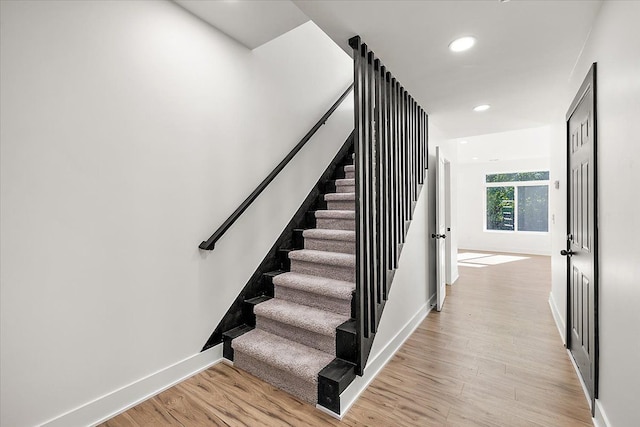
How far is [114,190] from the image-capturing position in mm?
1735

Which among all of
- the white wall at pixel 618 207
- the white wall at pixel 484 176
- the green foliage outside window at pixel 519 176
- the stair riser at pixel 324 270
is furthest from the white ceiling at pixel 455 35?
the green foliage outside window at pixel 519 176

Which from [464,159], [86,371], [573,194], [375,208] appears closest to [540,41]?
[573,194]

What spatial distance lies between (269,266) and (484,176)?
8487mm

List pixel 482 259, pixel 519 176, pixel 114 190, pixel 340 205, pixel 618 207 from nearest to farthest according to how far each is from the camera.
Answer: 1. pixel 618 207
2. pixel 114 190
3. pixel 340 205
4. pixel 482 259
5. pixel 519 176

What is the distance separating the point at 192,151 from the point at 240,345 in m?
1.45

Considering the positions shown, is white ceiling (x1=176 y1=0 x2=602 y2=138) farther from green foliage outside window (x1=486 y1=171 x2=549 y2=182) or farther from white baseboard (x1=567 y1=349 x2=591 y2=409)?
green foliage outside window (x1=486 y1=171 x2=549 y2=182)

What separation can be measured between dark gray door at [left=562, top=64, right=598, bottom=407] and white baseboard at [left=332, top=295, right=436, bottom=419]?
1262mm

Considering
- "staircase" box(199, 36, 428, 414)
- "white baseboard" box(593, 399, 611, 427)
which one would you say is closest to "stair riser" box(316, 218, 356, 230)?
"staircase" box(199, 36, 428, 414)

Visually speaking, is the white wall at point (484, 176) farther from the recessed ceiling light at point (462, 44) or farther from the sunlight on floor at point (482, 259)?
the recessed ceiling light at point (462, 44)

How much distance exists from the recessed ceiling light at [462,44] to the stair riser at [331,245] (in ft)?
5.43

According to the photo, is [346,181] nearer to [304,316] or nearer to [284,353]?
[304,316]

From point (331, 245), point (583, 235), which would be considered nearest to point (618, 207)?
point (583, 235)

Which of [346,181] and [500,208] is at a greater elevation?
[346,181]

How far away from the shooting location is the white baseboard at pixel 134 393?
1590 mm
